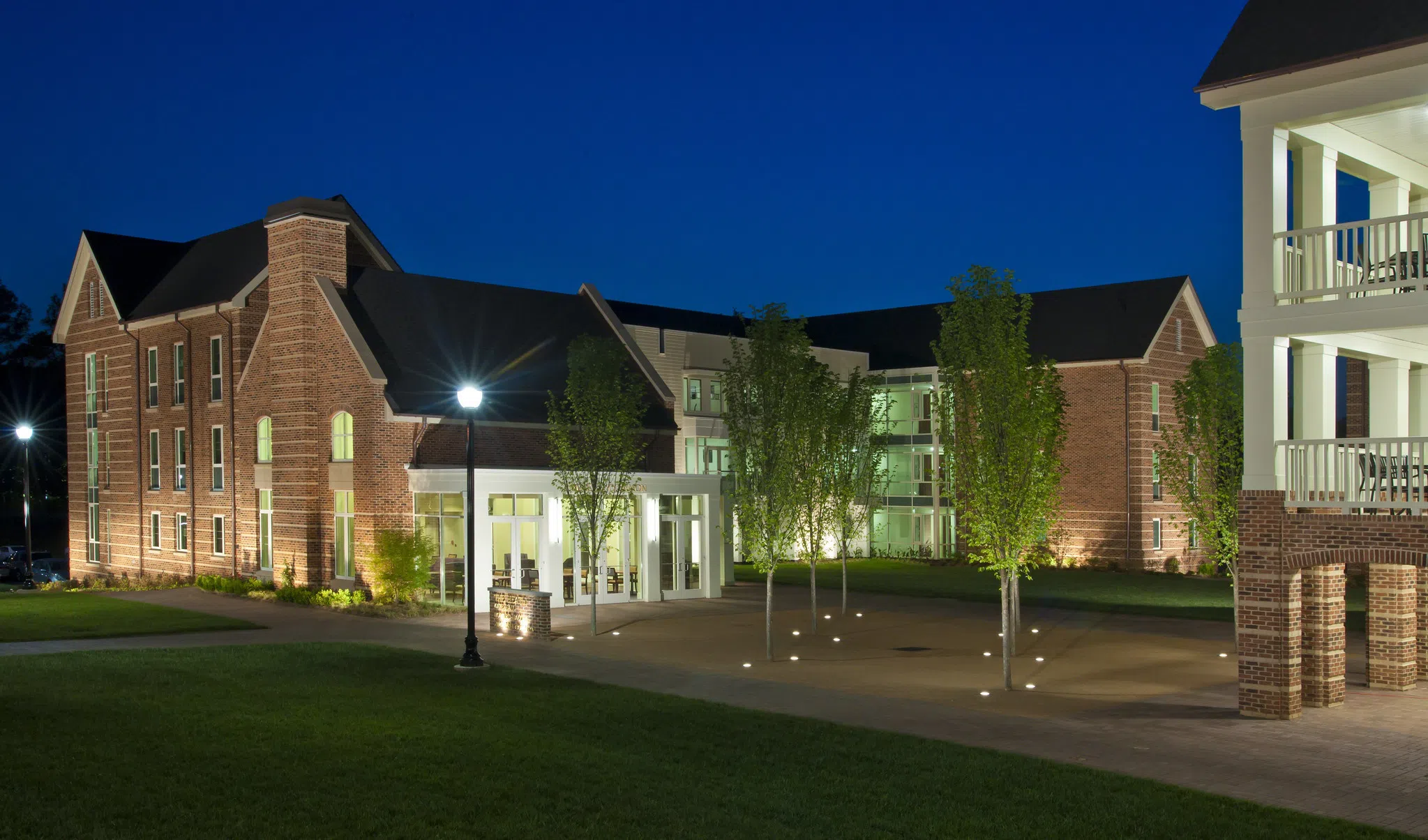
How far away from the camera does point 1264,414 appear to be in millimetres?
15961

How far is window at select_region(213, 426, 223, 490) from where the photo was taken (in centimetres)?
3644

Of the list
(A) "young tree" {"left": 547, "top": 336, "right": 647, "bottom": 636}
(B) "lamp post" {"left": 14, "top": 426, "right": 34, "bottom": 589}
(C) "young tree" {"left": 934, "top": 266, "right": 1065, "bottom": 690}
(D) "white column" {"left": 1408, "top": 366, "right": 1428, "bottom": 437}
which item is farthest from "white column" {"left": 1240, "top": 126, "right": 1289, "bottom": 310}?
(B) "lamp post" {"left": 14, "top": 426, "right": 34, "bottom": 589}

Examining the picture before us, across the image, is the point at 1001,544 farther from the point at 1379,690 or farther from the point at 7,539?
the point at 7,539

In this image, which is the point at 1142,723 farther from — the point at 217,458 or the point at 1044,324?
the point at 1044,324

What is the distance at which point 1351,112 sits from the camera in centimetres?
1554

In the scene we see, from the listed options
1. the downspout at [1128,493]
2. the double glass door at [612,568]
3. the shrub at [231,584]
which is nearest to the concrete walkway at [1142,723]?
the double glass door at [612,568]

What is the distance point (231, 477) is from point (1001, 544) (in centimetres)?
2549

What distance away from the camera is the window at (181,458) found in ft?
124

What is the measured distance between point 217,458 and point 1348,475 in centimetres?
3151

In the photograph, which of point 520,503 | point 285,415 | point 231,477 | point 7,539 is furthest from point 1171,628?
point 7,539

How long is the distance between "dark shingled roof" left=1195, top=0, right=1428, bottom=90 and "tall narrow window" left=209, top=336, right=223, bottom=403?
29.7 metres

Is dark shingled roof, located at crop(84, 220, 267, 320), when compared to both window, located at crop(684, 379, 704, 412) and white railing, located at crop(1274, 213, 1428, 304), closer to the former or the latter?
window, located at crop(684, 379, 704, 412)

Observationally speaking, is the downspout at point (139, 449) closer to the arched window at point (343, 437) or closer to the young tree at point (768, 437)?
the arched window at point (343, 437)

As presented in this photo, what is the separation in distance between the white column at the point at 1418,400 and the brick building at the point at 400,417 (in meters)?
15.1
